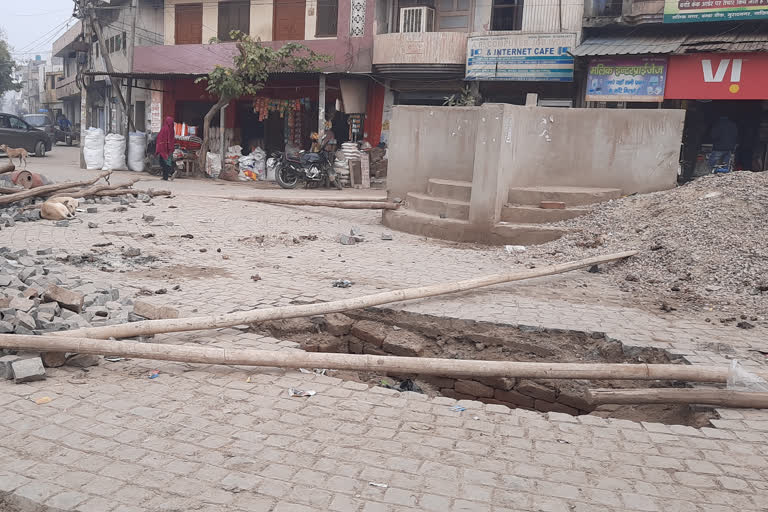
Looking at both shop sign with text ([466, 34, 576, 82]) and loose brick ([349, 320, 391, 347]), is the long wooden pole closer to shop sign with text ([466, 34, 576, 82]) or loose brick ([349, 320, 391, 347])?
loose brick ([349, 320, 391, 347])

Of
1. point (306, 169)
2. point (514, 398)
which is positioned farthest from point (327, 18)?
point (514, 398)

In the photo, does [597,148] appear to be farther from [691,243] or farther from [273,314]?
[273,314]

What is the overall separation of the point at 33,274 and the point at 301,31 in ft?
53.7

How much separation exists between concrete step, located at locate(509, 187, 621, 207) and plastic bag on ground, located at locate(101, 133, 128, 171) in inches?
605

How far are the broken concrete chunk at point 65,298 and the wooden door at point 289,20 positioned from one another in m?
17.1

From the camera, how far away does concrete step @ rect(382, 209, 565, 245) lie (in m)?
8.43

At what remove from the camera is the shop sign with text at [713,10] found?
553 inches

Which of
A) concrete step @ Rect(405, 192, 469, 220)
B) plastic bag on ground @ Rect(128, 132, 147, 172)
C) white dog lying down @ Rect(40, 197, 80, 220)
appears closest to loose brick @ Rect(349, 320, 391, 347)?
concrete step @ Rect(405, 192, 469, 220)

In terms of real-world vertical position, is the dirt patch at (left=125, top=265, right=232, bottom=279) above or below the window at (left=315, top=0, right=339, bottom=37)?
below

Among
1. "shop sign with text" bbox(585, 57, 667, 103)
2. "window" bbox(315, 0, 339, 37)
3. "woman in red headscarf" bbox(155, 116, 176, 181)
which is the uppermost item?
"window" bbox(315, 0, 339, 37)

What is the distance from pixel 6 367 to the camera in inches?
138

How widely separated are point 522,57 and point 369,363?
14.8 metres

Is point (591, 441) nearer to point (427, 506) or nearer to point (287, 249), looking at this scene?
point (427, 506)

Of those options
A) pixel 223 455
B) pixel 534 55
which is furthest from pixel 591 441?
pixel 534 55
